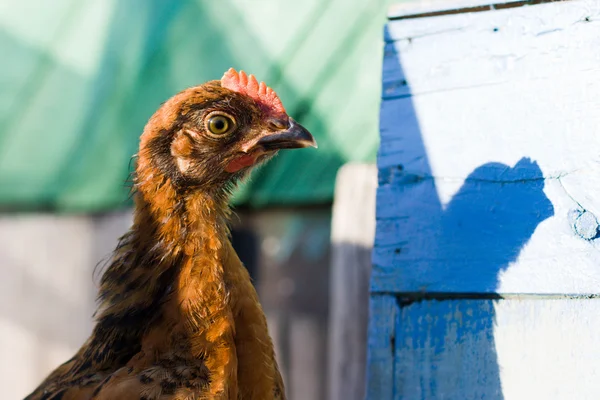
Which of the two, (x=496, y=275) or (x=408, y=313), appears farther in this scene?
(x=408, y=313)

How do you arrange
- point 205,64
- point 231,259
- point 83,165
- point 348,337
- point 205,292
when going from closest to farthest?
point 205,292, point 231,259, point 348,337, point 205,64, point 83,165

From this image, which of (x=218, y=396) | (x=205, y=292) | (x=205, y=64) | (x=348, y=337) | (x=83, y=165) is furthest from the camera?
(x=83, y=165)

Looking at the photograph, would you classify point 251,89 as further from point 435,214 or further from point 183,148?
point 435,214

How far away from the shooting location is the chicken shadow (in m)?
1.63

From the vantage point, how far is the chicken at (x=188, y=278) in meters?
1.61

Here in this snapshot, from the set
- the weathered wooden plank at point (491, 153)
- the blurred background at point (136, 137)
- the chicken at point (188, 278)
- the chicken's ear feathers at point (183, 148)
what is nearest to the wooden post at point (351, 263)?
the blurred background at point (136, 137)

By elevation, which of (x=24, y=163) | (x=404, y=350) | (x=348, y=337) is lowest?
(x=404, y=350)

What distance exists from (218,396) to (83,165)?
2.54 metres

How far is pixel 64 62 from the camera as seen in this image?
3.46 m

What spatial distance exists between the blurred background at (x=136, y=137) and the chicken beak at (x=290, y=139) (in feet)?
4.01

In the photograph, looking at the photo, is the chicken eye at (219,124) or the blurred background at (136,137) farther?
the blurred background at (136,137)

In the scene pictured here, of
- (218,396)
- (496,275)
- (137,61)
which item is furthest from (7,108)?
(496,275)

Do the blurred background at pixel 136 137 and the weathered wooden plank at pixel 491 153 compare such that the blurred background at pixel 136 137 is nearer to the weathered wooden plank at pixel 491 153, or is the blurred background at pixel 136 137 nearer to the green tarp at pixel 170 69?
the green tarp at pixel 170 69

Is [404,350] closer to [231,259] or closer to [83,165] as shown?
[231,259]
